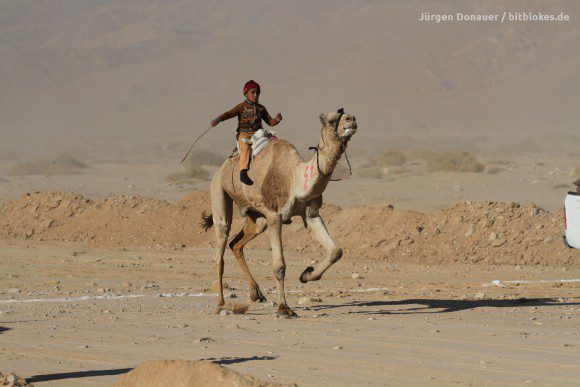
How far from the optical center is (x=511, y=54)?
111062 millimetres

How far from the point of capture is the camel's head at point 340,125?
11.8 meters

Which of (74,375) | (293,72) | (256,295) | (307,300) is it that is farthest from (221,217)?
(293,72)

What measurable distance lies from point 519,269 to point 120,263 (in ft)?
23.1

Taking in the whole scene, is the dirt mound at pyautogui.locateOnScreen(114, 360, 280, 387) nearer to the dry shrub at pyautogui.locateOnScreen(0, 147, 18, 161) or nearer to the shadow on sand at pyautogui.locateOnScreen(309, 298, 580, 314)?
the shadow on sand at pyautogui.locateOnScreen(309, 298, 580, 314)

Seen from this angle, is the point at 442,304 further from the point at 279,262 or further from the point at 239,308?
the point at 239,308

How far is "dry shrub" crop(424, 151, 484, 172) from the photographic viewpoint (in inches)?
Result: 1665

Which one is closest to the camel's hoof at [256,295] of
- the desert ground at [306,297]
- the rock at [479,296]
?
the desert ground at [306,297]

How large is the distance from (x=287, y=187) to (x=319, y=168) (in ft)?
2.53

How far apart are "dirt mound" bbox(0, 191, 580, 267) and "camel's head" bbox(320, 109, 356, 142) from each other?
966cm

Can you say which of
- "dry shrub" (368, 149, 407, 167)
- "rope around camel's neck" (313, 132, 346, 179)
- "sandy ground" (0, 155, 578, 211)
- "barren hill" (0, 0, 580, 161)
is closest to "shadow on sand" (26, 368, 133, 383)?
"rope around camel's neck" (313, 132, 346, 179)

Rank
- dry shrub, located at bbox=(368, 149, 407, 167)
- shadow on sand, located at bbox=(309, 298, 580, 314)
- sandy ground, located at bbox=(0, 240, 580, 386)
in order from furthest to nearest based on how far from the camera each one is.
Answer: dry shrub, located at bbox=(368, 149, 407, 167), shadow on sand, located at bbox=(309, 298, 580, 314), sandy ground, located at bbox=(0, 240, 580, 386)

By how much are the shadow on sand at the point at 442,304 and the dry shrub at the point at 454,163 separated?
27688 mm

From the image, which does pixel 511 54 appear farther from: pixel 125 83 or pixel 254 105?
pixel 254 105

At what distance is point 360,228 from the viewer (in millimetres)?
23078
